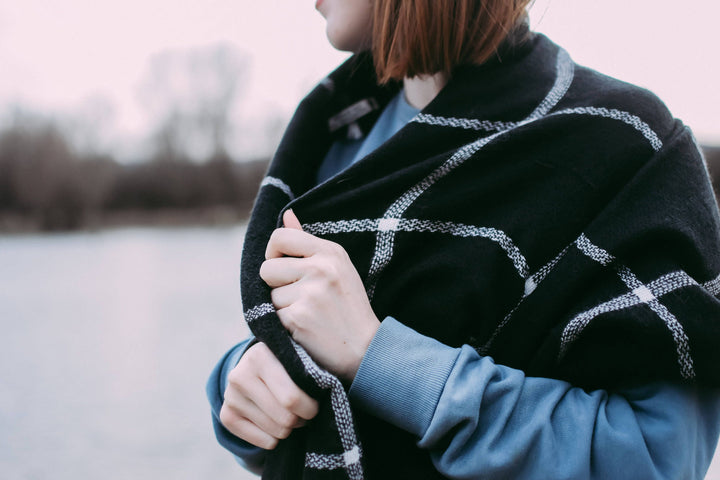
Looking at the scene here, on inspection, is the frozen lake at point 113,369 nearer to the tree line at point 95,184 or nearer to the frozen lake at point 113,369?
the frozen lake at point 113,369

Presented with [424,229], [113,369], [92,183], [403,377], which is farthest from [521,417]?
[92,183]

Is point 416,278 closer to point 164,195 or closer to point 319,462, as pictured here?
point 319,462

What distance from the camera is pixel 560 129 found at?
860 millimetres

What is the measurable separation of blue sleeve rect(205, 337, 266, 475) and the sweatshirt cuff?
9.8 inches

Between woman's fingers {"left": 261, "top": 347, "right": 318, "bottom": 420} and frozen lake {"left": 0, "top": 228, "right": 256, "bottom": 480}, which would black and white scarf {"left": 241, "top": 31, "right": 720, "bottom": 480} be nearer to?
woman's fingers {"left": 261, "top": 347, "right": 318, "bottom": 420}

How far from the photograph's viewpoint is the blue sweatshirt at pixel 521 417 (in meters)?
0.72

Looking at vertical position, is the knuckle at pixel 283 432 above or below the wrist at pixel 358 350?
below

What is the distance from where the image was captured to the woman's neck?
104cm

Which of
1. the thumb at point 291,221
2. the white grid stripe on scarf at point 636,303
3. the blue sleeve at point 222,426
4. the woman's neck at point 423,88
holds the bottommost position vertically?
the blue sleeve at point 222,426

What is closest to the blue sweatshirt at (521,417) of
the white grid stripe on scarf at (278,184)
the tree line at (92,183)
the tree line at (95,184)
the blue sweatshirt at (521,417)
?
the blue sweatshirt at (521,417)

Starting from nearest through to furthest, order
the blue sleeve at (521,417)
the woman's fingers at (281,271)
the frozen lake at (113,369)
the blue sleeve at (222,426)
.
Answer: the blue sleeve at (521,417) < the woman's fingers at (281,271) < the blue sleeve at (222,426) < the frozen lake at (113,369)

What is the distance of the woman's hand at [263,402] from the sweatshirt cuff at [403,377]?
8 cm

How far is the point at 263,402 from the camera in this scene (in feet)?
2.61

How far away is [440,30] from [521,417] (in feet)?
1.96
